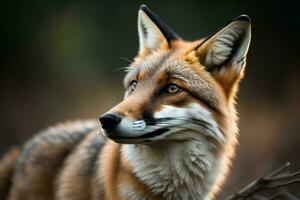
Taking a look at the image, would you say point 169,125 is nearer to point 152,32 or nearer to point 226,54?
point 226,54

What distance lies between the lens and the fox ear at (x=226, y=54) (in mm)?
5609

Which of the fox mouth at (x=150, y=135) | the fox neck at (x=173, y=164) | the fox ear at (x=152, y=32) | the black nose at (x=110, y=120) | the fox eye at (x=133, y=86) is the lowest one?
the fox neck at (x=173, y=164)

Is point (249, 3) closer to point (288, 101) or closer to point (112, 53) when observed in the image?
point (288, 101)

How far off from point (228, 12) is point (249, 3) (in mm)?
755

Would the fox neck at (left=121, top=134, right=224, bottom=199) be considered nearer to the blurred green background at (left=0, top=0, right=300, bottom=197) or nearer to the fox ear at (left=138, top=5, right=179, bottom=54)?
the fox ear at (left=138, top=5, right=179, bottom=54)

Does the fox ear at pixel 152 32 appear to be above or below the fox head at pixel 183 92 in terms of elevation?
above

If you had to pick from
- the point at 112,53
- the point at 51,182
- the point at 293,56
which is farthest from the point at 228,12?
the point at 51,182

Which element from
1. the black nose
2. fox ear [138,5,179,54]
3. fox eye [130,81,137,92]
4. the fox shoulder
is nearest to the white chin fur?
fox eye [130,81,137,92]

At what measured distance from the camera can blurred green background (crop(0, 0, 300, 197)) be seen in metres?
12.3

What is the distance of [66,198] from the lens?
6062mm

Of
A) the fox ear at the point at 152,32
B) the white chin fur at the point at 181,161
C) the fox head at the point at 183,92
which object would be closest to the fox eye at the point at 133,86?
the fox head at the point at 183,92

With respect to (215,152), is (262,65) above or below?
above

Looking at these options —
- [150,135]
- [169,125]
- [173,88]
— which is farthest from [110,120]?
[173,88]

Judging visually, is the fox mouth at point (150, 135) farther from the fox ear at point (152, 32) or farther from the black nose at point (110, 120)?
the fox ear at point (152, 32)
